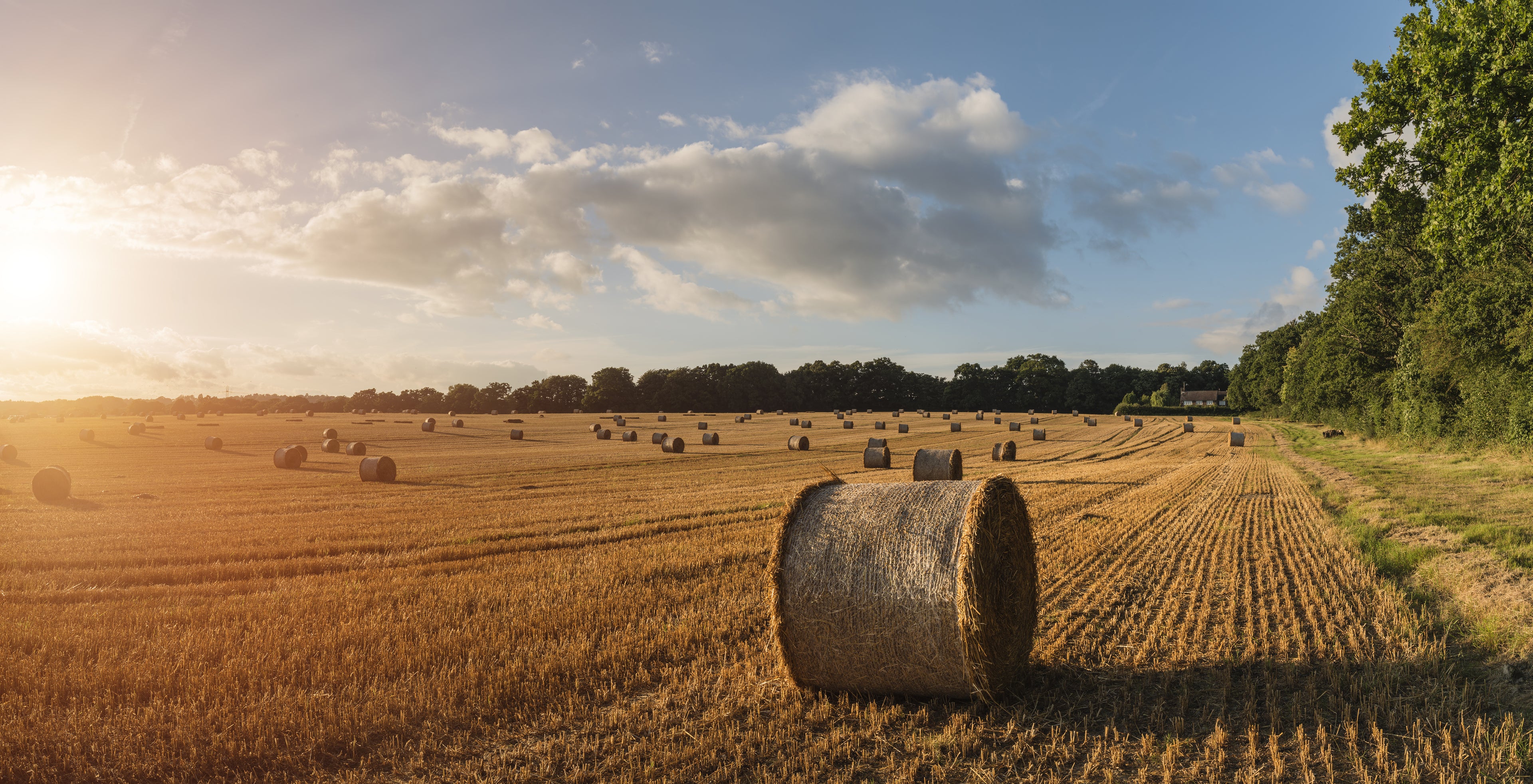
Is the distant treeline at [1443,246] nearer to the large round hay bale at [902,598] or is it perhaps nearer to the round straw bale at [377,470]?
the large round hay bale at [902,598]

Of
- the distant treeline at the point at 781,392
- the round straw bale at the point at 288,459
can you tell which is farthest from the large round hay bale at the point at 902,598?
the distant treeline at the point at 781,392

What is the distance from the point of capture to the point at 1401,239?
3584cm

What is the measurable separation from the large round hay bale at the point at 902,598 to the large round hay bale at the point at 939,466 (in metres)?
14.8

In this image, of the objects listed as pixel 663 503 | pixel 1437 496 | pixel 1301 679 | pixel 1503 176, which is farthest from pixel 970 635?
pixel 1437 496

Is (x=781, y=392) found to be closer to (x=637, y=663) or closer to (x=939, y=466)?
(x=939, y=466)

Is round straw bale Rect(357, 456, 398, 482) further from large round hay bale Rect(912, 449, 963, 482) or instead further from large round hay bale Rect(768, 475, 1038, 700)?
large round hay bale Rect(768, 475, 1038, 700)

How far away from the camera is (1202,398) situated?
132 m

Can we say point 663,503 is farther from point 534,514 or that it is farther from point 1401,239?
point 1401,239

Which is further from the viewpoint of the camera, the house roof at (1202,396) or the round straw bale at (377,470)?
the house roof at (1202,396)

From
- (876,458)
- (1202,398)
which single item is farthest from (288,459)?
(1202,398)

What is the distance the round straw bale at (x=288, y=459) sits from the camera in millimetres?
29734

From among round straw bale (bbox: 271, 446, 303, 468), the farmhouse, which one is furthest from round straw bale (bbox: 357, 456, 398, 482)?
the farmhouse

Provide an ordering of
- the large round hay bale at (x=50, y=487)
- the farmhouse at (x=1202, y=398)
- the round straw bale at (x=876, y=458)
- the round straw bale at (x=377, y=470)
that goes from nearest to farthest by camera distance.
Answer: the large round hay bale at (x=50, y=487)
the round straw bale at (x=377, y=470)
the round straw bale at (x=876, y=458)
the farmhouse at (x=1202, y=398)

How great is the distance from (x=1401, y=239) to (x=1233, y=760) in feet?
137
